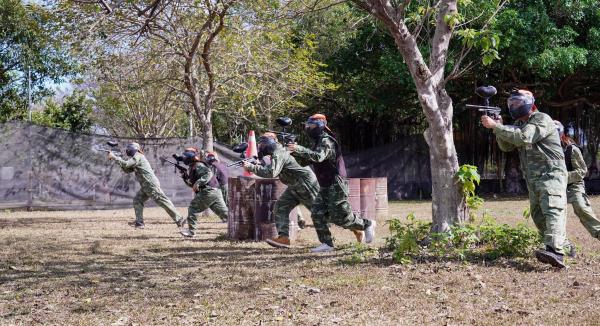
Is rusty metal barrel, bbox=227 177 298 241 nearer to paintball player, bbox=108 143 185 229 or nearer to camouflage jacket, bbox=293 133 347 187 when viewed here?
camouflage jacket, bbox=293 133 347 187

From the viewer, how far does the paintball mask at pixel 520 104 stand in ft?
22.4

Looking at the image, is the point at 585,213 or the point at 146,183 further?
the point at 146,183

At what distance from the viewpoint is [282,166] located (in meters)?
8.70

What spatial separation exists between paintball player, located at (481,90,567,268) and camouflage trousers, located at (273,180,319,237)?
2.82m

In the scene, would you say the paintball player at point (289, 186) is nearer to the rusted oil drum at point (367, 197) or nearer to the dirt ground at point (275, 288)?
the dirt ground at point (275, 288)

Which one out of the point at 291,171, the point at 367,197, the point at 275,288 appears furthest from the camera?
the point at 367,197

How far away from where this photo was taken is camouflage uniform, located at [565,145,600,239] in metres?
7.89

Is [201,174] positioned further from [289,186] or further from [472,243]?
[472,243]

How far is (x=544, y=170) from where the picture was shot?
263 inches

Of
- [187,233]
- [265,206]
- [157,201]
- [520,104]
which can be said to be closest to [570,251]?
[520,104]

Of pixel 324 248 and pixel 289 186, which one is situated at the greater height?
pixel 289 186

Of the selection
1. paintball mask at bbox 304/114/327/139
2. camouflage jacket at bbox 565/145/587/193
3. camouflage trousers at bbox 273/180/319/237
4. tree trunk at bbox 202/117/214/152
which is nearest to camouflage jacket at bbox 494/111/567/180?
camouflage jacket at bbox 565/145/587/193

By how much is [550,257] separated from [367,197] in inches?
263

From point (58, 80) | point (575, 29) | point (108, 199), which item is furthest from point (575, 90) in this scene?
point (58, 80)
